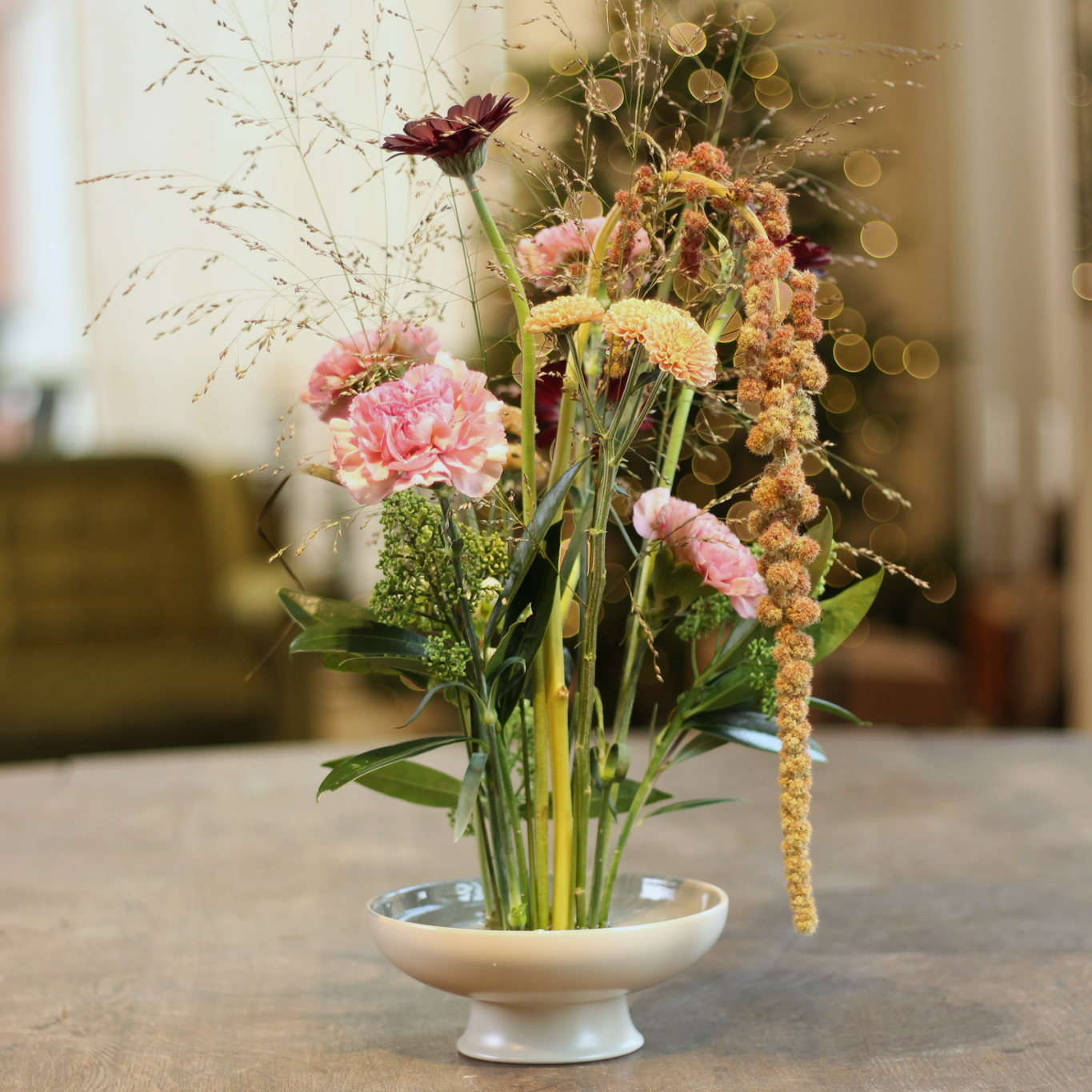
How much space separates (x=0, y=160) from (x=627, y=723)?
5.03m

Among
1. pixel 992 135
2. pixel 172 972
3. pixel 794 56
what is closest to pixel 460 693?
pixel 172 972

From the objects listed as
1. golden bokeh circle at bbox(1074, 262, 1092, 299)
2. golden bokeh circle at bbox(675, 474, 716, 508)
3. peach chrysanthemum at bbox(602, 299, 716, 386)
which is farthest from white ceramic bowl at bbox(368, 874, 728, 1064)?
golden bokeh circle at bbox(1074, 262, 1092, 299)

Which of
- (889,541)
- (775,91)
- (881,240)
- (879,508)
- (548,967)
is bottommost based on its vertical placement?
(889,541)

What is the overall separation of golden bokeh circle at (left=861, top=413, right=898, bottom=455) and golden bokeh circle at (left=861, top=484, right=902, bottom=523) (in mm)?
447

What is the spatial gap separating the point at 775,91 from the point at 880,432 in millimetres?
948

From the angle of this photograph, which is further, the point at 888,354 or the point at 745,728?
the point at 888,354

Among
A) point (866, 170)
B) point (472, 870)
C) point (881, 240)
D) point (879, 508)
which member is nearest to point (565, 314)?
point (472, 870)

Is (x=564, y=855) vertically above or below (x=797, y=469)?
below

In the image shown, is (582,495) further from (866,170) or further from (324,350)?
(866,170)

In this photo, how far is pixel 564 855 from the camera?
626mm

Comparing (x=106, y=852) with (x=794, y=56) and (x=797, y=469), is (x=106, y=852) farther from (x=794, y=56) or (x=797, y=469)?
(x=794, y=56)

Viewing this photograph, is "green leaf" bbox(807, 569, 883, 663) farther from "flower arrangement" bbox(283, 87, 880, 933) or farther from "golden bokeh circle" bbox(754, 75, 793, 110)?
"golden bokeh circle" bbox(754, 75, 793, 110)

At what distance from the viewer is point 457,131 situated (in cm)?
56

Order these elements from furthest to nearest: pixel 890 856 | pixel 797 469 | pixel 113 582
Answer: pixel 113 582 → pixel 890 856 → pixel 797 469
